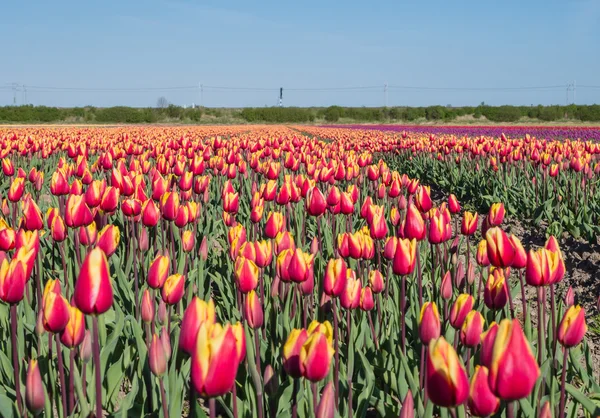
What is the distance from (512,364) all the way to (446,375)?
0.15 metres

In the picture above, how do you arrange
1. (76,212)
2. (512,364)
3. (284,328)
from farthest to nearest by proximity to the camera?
(76,212), (284,328), (512,364)

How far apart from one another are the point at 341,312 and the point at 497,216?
1.09 metres

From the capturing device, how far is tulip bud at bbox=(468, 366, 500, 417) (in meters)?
1.36

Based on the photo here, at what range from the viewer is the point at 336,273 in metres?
2.33

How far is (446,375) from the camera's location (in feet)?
4.18

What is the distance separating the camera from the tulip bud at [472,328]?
2.04 meters

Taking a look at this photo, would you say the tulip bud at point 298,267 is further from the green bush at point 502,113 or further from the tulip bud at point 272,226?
the green bush at point 502,113

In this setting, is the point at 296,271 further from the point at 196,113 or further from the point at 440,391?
the point at 196,113

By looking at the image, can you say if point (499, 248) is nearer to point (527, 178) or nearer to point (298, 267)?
point (298, 267)

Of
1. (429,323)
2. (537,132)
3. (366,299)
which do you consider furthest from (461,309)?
(537,132)

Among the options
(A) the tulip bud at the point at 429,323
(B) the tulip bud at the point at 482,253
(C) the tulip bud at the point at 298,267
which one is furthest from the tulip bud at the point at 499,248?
(C) the tulip bud at the point at 298,267

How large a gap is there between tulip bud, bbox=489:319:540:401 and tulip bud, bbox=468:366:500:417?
10 centimetres

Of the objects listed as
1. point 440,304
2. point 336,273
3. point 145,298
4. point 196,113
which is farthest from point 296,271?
point 196,113

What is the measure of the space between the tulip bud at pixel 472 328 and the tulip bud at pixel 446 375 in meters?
0.79
